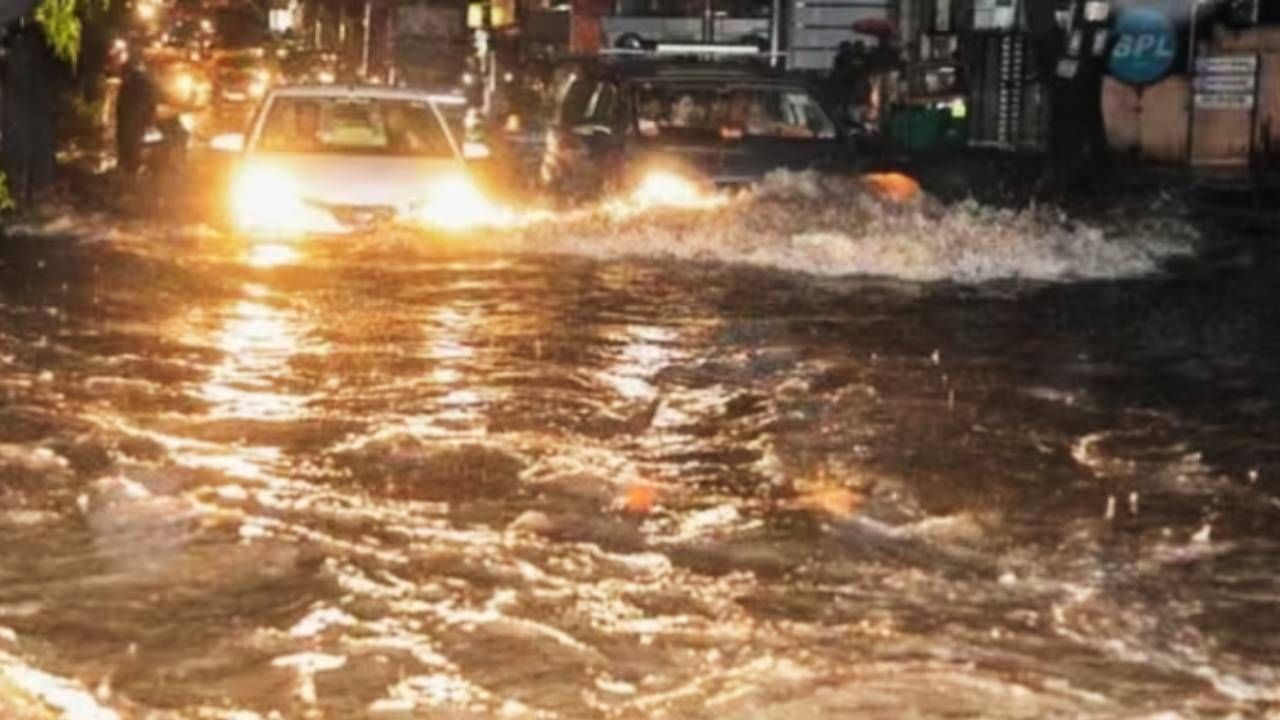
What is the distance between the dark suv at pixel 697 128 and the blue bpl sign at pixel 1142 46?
1191 centimetres

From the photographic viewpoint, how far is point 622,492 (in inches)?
369

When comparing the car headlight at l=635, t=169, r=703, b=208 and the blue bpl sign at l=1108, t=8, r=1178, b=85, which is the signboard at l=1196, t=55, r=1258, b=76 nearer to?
the blue bpl sign at l=1108, t=8, r=1178, b=85

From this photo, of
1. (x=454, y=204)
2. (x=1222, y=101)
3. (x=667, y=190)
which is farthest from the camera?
(x=1222, y=101)

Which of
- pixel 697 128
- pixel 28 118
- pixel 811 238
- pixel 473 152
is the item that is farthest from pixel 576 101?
pixel 28 118

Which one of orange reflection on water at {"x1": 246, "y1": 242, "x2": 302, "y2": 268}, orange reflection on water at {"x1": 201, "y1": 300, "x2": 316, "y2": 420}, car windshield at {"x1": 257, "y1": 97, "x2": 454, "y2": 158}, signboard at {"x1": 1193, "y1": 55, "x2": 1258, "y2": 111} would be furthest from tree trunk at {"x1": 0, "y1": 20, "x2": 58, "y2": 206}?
signboard at {"x1": 1193, "y1": 55, "x2": 1258, "y2": 111}

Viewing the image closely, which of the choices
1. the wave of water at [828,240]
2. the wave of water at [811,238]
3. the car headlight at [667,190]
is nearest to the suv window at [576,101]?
the wave of water at [811,238]

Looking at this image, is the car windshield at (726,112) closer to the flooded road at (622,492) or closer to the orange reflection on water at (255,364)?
the flooded road at (622,492)

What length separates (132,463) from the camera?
971 cm

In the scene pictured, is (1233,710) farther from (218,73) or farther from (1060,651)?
(218,73)

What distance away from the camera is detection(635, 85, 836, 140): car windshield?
18.1 meters

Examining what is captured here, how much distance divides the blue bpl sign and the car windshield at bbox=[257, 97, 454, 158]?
15.1 m

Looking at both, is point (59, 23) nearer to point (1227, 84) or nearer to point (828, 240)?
point (828, 240)

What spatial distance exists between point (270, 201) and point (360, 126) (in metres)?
1.26

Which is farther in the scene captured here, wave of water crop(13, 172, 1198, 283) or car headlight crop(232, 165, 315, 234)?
wave of water crop(13, 172, 1198, 283)
